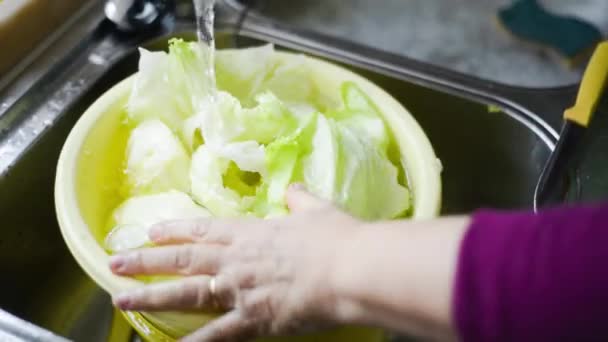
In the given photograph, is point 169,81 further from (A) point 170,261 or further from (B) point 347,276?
(B) point 347,276

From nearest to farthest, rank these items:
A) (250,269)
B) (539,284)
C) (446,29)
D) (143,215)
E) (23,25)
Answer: (539,284), (250,269), (143,215), (23,25), (446,29)

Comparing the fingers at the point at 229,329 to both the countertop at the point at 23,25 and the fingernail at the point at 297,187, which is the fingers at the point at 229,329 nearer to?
the fingernail at the point at 297,187

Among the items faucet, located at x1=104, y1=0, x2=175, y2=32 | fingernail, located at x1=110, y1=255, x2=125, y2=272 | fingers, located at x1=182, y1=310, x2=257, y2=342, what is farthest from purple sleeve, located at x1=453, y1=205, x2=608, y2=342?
Result: faucet, located at x1=104, y1=0, x2=175, y2=32

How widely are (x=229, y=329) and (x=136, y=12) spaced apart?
554 mm

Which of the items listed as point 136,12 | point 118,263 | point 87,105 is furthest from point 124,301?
point 136,12

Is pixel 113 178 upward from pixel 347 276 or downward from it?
downward

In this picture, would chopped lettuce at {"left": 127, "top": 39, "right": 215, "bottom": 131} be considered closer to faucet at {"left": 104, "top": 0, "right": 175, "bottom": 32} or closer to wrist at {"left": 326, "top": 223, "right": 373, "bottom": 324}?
faucet at {"left": 104, "top": 0, "right": 175, "bottom": 32}

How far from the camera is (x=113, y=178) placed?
0.74 metres

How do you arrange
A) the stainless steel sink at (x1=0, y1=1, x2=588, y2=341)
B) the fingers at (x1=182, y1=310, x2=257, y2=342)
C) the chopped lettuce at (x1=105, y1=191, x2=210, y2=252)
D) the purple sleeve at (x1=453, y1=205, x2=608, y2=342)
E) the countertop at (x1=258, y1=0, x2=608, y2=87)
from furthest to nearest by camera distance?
1. the countertop at (x1=258, y1=0, x2=608, y2=87)
2. the stainless steel sink at (x1=0, y1=1, x2=588, y2=341)
3. the chopped lettuce at (x1=105, y1=191, x2=210, y2=252)
4. the fingers at (x1=182, y1=310, x2=257, y2=342)
5. the purple sleeve at (x1=453, y1=205, x2=608, y2=342)

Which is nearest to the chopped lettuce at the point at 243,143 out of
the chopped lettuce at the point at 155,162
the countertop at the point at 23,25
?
the chopped lettuce at the point at 155,162

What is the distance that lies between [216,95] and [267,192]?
14 cm

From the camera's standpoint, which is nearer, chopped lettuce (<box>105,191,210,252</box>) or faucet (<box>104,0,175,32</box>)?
chopped lettuce (<box>105,191,210,252</box>)

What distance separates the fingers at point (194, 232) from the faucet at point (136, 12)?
42 cm

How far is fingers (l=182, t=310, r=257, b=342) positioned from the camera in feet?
1.79
